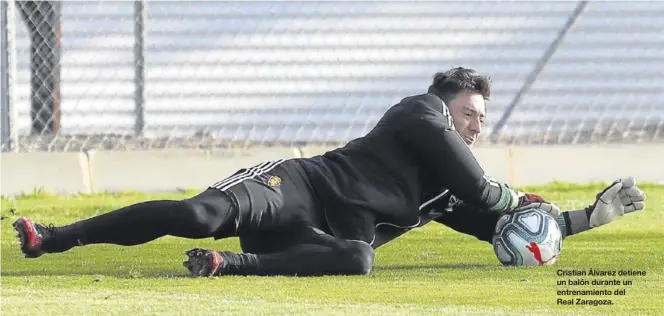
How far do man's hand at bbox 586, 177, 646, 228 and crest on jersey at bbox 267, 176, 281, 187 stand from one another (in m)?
1.59

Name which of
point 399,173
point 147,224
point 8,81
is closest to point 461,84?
point 399,173

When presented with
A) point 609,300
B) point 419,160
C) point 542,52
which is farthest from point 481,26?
point 609,300

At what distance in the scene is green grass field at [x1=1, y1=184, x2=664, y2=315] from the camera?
4855mm

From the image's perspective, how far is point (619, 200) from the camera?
262 inches

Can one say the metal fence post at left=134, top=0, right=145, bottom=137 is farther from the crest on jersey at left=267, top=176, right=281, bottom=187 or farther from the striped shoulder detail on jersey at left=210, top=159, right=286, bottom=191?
the crest on jersey at left=267, top=176, right=281, bottom=187

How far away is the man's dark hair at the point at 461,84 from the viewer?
6.56 metres

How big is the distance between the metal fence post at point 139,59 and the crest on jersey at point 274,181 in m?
6.11

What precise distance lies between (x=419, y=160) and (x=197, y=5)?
658 centimetres

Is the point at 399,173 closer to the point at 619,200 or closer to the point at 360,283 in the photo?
the point at 360,283

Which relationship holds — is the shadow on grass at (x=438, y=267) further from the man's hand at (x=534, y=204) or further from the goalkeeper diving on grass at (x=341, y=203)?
the man's hand at (x=534, y=204)

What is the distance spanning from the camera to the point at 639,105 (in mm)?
12977

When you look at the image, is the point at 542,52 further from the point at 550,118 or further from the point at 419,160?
the point at 419,160

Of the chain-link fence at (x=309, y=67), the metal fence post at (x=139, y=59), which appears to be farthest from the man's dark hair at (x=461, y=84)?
the metal fence post at (x=139, y=59)

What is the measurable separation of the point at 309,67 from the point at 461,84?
6.21 m
